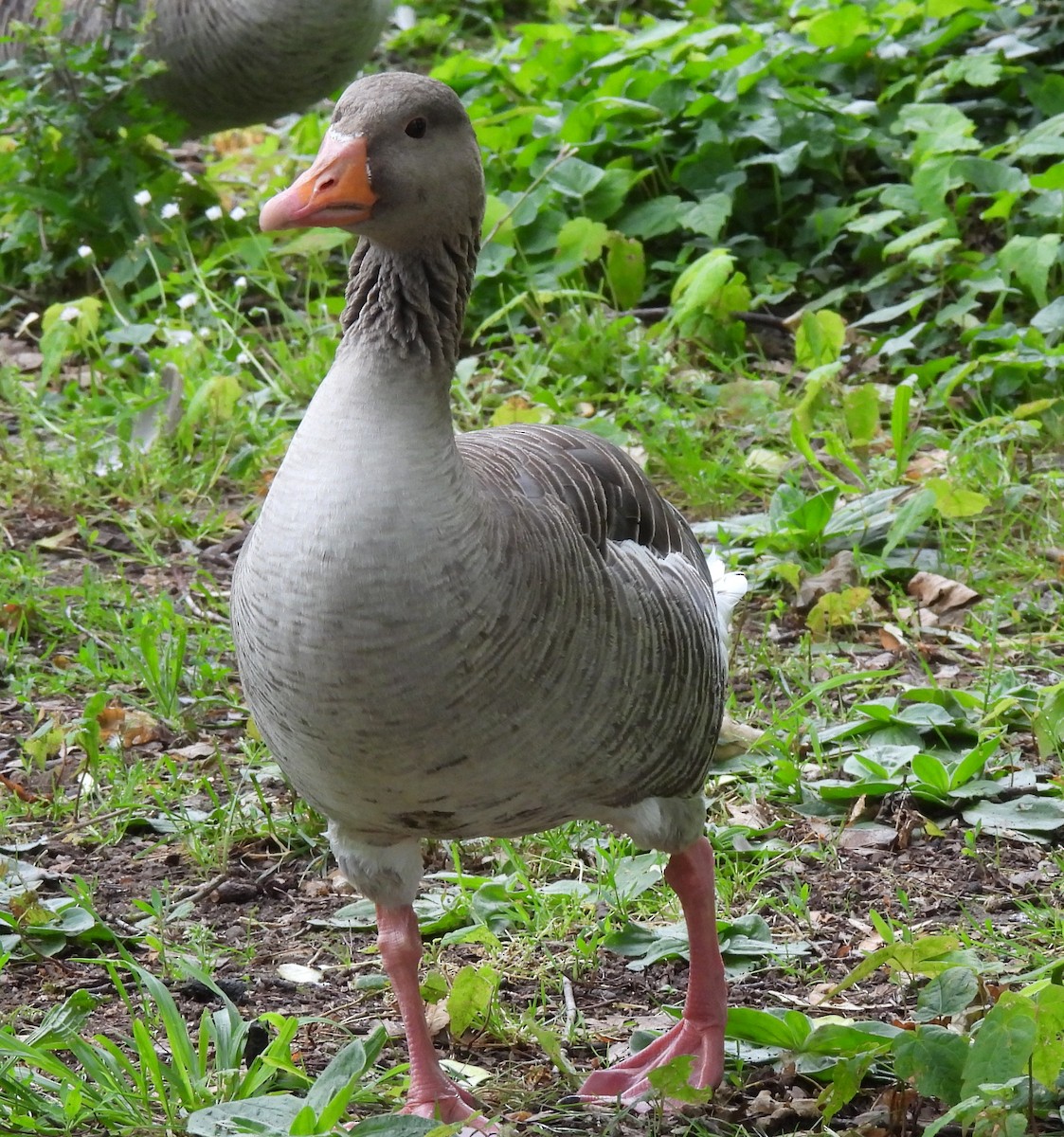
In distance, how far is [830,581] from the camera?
5281 millimetres

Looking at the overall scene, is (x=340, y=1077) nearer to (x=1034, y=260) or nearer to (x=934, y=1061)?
(x=934, y=1061)

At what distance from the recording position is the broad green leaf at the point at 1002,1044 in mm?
2754

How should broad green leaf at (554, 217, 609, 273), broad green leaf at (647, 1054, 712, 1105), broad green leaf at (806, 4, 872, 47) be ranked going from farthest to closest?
broad green leaf at (806, 4, 872, 47) < broad green leaf at (554, 217, 609, 273) < broad green leaf at (647, 1054, 712, 1105)

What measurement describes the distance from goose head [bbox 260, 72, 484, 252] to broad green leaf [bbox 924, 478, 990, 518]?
262 cm

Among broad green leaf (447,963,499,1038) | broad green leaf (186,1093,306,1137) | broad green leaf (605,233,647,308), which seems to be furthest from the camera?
broad green leaf (605,233,647,308)

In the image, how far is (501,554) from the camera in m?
2.84

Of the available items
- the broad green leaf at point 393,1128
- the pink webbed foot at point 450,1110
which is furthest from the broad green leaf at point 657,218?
the broad green leaf at point 393,1128

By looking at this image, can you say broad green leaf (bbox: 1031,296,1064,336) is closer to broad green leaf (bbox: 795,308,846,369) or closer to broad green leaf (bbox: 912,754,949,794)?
broad green leaf (bbox: 795,308,846,369)

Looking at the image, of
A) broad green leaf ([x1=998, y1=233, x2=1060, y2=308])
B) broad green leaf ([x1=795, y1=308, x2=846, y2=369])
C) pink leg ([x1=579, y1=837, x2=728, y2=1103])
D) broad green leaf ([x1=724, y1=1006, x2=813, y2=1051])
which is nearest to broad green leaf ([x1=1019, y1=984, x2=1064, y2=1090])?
broad green leaf ([x1=724, y1=1006, x2=813, y2=1051])

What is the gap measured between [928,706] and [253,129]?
6.97m

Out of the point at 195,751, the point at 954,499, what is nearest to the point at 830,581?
the point at 954,499

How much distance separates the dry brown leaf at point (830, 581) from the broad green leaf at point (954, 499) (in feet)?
1.12

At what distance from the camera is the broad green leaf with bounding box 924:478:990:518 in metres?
5.19

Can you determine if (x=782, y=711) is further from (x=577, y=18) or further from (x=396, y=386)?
(x=577, y=18)
